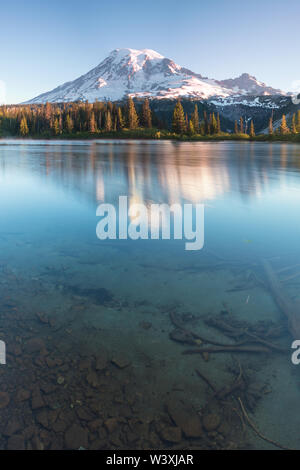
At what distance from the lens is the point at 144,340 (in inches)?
153

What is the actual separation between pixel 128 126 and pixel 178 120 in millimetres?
19321

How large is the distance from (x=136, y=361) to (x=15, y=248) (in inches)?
176

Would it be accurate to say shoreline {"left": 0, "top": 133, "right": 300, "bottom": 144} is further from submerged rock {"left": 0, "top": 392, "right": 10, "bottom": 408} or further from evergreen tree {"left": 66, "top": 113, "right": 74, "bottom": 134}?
submerged rock {"left": 0, "top": 392, "right": 10, "bottom": 408}

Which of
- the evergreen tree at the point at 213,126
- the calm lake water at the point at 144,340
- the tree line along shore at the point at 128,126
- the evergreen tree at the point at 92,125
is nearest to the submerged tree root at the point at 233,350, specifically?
the calm lake water at the point at 144,340

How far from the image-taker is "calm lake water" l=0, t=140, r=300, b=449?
2805mm

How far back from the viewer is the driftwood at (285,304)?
13.1 feet

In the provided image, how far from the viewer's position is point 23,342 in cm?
382

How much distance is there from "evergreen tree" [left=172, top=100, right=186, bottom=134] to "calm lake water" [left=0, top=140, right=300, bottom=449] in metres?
91.5

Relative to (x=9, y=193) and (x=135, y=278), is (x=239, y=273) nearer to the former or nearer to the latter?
(x=135, y=278)

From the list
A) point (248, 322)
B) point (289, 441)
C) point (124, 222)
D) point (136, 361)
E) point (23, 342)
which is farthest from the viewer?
point (124, 222)

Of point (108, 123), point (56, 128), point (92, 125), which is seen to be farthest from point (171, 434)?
point (56, 128)

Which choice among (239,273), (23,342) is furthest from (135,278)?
(23,342)

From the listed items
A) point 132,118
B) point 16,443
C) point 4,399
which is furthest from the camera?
point 132,118

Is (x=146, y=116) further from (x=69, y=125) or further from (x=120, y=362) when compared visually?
(x=120, y=362)
